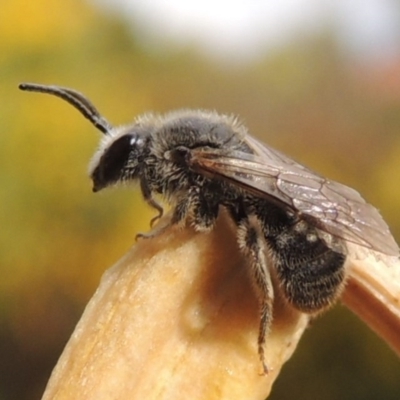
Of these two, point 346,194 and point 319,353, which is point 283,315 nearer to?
point 346,194

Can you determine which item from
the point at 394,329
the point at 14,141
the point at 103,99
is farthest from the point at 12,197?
the point at 394,329

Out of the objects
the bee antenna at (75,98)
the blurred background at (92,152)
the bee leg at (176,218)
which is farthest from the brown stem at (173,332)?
the blurred background at (92,152)

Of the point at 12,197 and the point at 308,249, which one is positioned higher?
the point at 308,249

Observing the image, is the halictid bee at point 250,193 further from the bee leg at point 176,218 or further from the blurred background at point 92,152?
the blurred background at point 92,152

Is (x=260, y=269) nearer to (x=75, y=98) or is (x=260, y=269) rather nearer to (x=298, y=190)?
(x=298, y=190)

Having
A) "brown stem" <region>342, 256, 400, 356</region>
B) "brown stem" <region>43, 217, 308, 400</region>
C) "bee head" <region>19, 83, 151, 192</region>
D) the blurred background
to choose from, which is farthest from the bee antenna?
the blurred background
